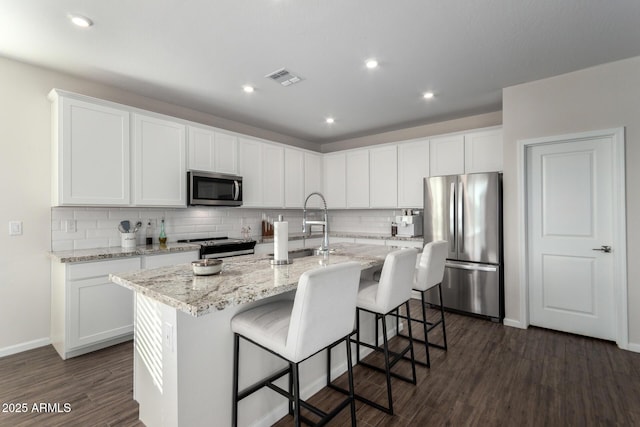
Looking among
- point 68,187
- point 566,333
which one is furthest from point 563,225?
point 68,187

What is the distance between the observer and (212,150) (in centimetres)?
399

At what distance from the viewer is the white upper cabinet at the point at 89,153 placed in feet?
9.22

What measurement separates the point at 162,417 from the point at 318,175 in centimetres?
445

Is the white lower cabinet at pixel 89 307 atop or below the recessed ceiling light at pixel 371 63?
below

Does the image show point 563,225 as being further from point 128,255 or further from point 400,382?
point 128,255

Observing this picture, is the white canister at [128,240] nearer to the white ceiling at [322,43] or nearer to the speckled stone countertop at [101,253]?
the speckled stone countertop at [101,253]

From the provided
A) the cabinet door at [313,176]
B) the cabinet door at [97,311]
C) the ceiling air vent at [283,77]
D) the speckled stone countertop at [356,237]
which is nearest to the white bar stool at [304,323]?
the cabinet door at [97,311]

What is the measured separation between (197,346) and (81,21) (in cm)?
240

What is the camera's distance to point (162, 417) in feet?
5.33

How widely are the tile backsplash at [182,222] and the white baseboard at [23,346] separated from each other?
879 millimetres

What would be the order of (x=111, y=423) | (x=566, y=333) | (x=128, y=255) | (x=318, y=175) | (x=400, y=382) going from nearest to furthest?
1. (x=111, y=423)
2. (x=400, y=382)
3. (x=128, y=255)
4. (x=566, y=333)
5. (x=318, y=175)

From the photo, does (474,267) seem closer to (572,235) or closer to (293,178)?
(572,235)

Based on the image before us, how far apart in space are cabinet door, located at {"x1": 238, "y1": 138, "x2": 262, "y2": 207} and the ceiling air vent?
4.38 feet

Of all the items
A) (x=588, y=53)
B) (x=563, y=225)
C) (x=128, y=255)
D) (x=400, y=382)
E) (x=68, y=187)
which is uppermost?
(x=588, y=53)
